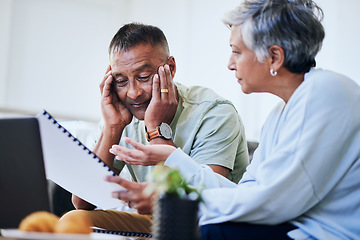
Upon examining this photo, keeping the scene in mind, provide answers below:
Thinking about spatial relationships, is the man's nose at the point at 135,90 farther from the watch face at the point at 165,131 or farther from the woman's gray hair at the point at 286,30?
the woman's gray hair at the point at 286,30

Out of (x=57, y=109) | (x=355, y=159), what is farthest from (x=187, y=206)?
(x=57, y=109)

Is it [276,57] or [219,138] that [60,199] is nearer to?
[219,138]

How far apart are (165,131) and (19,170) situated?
31.5 inches

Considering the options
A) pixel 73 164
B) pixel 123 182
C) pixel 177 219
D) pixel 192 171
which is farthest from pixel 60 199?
pixel 177 219

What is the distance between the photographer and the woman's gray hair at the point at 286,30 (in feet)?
4.41

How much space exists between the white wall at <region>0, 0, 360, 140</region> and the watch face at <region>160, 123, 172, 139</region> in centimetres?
213

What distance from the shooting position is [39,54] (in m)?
4.39

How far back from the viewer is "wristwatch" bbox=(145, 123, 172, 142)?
1799 millimetres

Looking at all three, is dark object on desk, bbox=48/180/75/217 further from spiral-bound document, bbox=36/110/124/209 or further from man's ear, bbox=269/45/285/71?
man's ear, bbox=269/45/285/71

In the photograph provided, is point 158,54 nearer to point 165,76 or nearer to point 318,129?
point 165,76

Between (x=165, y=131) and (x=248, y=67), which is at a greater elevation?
(x=248, y=67)

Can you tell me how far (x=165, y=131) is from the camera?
1.82 m

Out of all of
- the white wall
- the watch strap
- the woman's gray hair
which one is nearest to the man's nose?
the watch strap

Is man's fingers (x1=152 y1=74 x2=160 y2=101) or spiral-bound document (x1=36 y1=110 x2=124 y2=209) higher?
man's fingers (x1=152 y1=74 x2=160 y2=101)
